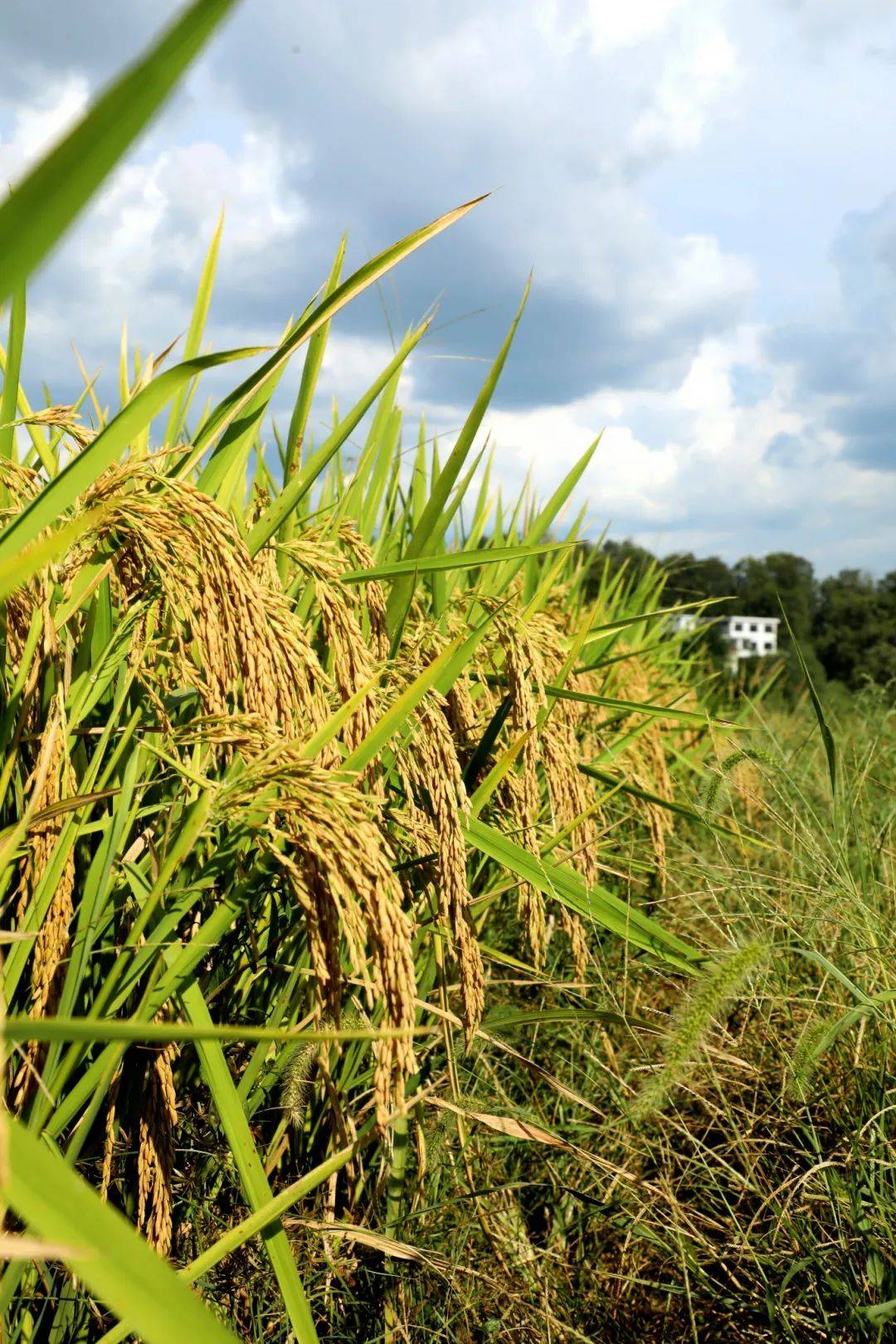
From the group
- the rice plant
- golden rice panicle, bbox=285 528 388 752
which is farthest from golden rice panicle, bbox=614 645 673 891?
golden rice panicle, bbox=285 528 388 752

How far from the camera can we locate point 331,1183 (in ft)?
5.90

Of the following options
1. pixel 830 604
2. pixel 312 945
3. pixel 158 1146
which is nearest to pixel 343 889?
pixel 312 945

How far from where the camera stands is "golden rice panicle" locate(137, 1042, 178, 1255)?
51.5 inches

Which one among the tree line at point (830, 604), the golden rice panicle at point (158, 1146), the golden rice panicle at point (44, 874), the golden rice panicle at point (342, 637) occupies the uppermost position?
the tree line at point (830, 604)

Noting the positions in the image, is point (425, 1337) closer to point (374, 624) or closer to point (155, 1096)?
point (155, 1096)

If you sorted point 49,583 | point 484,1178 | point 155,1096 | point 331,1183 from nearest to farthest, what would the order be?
point 49,583 < point 155,1096 < point 331,1183 < point 484,1178

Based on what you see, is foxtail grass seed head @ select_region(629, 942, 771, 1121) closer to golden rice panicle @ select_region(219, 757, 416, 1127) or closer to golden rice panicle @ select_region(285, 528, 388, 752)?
golden rice panicle @ select_region(219, 757, 416, 1127)

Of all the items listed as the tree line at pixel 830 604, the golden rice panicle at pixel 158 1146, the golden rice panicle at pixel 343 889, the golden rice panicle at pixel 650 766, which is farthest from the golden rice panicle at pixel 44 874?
the tree line at pixel 830 604

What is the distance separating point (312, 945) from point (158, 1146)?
1.71ft

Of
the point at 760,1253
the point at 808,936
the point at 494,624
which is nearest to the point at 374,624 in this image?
the point at 494,624

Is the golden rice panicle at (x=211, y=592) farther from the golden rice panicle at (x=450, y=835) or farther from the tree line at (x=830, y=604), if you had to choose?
the tree line at (x=830, y=604)

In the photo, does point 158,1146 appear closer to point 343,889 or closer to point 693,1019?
point 343,889

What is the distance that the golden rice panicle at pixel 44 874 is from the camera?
4.00 feet

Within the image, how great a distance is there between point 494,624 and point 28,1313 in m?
1.31
